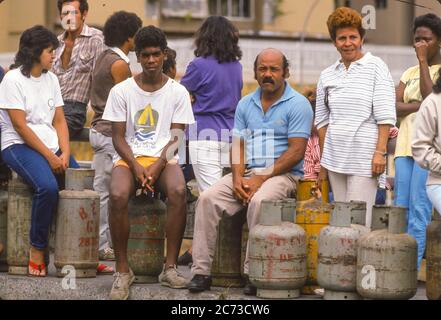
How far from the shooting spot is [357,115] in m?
9.16

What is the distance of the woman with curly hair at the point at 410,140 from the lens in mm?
9445

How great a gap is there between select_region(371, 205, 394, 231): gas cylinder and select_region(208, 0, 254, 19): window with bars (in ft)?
77.5

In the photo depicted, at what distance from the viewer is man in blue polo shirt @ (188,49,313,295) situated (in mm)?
9289

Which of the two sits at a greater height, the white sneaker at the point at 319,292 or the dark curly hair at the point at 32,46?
the dark curly hair at the point at 32,46

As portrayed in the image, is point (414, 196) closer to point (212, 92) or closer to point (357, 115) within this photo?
point (357, 115)

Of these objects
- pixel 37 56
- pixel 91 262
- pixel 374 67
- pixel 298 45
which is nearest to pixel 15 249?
pixel 91 262

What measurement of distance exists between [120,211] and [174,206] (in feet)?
1.25

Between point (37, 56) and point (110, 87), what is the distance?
2.46 feet

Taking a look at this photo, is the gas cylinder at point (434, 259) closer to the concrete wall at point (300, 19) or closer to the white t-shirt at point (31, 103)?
the white t-shirt at point (31, 103)

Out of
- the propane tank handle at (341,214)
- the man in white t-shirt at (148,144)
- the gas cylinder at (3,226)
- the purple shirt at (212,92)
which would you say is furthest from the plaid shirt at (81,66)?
the propane tank handle at (341,214)

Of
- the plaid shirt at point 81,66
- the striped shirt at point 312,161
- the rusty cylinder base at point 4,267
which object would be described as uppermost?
the plaid shirt at point 81,66

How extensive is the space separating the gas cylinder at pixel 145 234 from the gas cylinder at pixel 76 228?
390 mm

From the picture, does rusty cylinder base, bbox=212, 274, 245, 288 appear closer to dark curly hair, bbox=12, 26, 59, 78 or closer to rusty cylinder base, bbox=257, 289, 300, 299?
rusty cylinder base, bbox=257, 289, 300, 299
